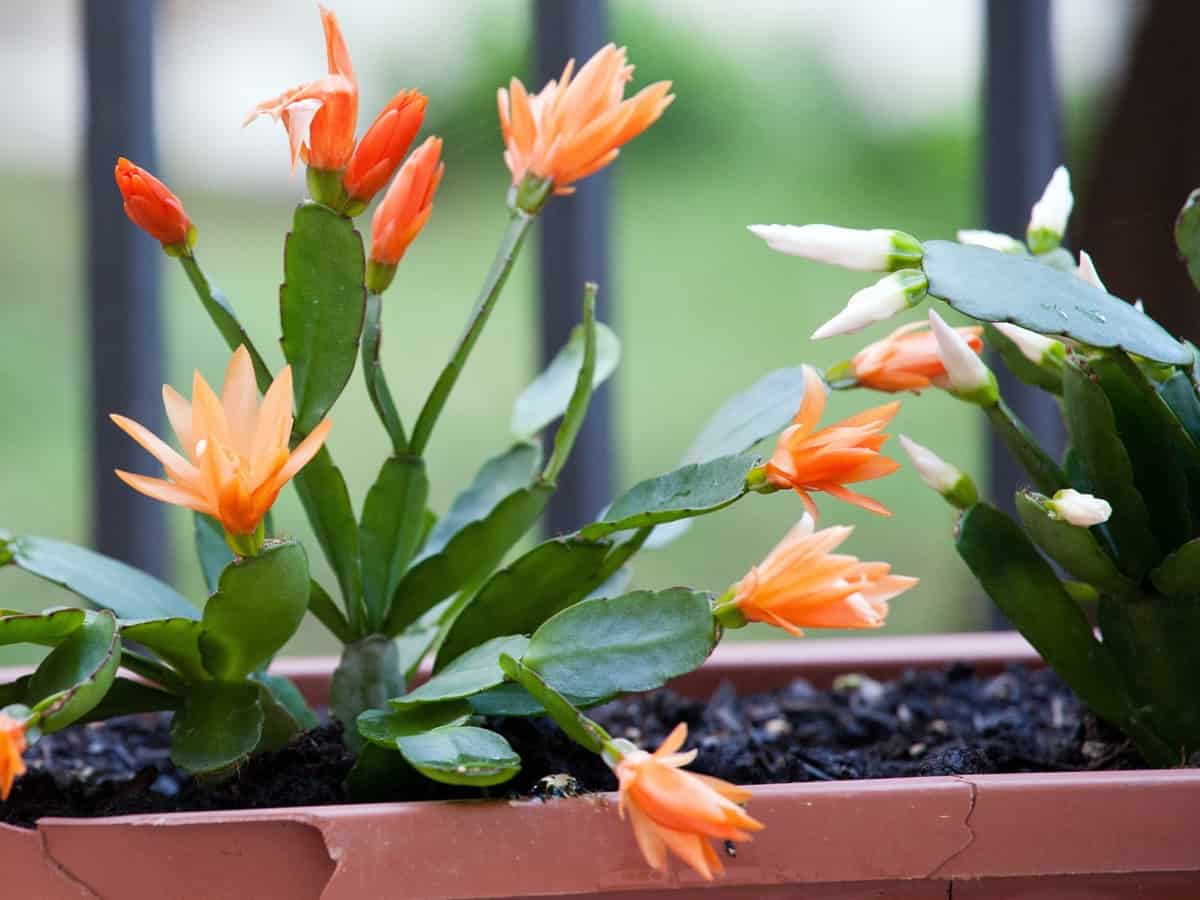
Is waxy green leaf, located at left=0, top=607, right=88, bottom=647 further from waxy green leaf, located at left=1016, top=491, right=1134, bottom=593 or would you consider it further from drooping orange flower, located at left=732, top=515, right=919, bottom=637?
waxy green leaf, located at left=1016, top=491, right=1134, bottom=593

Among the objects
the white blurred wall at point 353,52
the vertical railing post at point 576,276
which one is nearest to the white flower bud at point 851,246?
the vertical railing post at point 576,276

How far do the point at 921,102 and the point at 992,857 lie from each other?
2.45m

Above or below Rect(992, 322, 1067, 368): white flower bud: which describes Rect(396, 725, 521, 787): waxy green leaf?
below

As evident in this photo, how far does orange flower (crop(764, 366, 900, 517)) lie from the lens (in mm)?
529

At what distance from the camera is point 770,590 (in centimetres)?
53

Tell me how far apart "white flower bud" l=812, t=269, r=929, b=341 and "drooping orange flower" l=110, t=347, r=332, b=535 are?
0.22 meters

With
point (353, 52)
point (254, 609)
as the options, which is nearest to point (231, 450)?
point (254, 609)

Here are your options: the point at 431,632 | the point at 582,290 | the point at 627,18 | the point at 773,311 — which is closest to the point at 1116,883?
the point at 431,632

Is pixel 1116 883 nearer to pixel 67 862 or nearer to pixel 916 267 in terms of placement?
pixel 916 267

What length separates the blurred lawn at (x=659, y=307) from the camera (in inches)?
88.4

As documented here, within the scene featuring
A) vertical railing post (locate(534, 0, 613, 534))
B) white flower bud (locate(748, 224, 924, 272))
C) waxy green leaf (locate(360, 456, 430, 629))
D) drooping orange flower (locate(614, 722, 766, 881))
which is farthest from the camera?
vertical railing post (locate(534, 0, 613, 534))

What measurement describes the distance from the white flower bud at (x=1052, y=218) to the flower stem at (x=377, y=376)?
1.24ft

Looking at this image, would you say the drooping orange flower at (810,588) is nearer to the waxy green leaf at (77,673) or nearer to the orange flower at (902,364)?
the orange flower at (902,364)

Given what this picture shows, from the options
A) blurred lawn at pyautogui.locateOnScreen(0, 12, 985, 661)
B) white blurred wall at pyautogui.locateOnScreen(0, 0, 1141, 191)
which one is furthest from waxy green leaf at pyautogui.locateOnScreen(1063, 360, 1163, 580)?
blurred lawn at pyautogui.locateOnScreen(0, 12, 985, 661)
